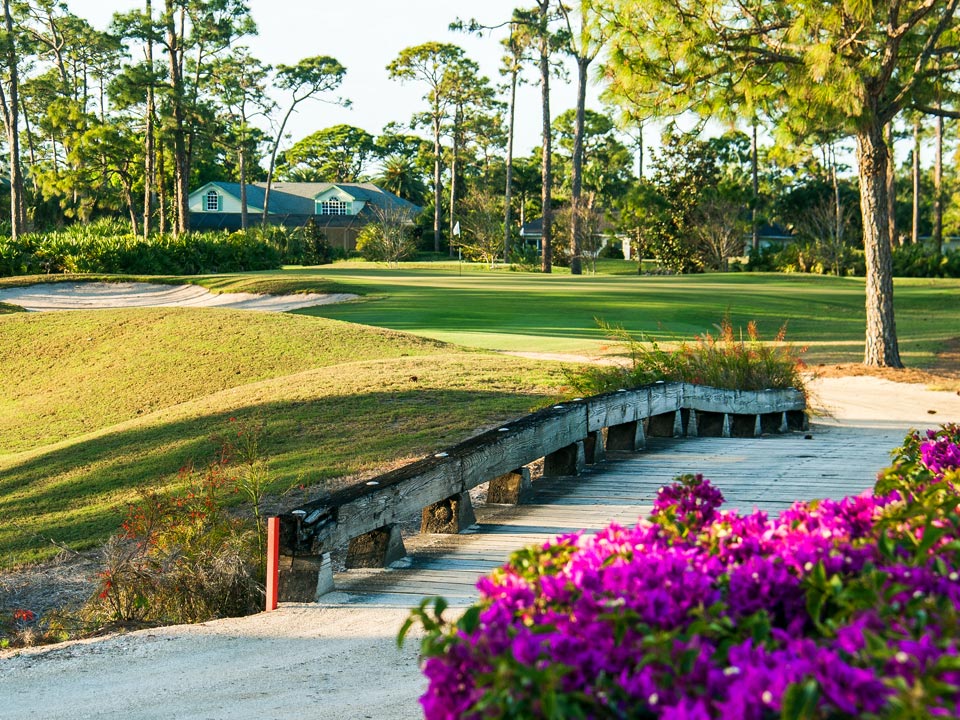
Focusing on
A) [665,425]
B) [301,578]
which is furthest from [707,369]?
[301,578]

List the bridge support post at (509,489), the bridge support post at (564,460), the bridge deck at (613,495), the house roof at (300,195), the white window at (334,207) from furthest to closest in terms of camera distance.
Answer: the white window at (334,207) < the house roof at (300,195) < the bridge support post at (564,460) < the bridge support post at (509,489) < the bridge deck at (613,495)

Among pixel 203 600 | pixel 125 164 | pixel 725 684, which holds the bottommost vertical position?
pixel 203 600

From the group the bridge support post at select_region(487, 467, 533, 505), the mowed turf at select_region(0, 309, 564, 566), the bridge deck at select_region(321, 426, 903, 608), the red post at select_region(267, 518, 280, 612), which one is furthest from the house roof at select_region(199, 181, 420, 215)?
the red post at select_region(267, 518, 280, 612)

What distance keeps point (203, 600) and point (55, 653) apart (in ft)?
4.48

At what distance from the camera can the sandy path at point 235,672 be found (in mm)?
4047

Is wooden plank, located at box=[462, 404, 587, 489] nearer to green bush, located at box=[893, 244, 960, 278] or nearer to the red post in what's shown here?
the red post

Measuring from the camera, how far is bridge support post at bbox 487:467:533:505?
756cm

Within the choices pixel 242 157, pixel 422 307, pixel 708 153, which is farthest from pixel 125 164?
pixel 422 307

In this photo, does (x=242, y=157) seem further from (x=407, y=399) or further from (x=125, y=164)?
(x=407, y=399)

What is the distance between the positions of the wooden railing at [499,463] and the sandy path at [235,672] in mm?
340

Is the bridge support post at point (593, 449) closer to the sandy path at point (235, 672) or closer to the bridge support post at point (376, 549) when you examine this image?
the bridge support post at point (376, 549)

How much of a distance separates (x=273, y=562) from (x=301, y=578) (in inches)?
6.1

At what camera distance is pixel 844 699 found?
187 cm

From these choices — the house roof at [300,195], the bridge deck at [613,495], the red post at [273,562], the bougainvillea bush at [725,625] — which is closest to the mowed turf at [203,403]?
the bridge deck at [613,495]
